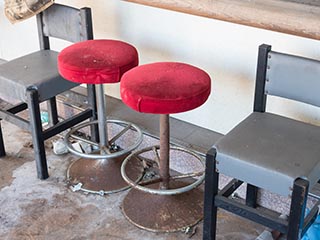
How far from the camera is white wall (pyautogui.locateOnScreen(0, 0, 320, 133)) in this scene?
264 centimetres

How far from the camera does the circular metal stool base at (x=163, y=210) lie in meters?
2.56

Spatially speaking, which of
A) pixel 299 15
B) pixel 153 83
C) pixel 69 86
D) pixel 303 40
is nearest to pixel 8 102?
pixel 69 86

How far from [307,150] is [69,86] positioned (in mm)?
1370

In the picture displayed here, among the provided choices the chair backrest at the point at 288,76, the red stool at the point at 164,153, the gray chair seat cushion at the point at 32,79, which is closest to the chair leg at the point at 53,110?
the gray chair seat cushion at the point at 32,79

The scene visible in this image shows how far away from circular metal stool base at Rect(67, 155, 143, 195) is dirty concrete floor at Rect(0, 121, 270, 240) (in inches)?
1.7

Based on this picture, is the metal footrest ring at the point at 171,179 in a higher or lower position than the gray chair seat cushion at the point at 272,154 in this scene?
lower

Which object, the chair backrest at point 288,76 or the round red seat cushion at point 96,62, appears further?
the round red seat cushion at point 96,62

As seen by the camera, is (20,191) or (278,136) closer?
(278,136)

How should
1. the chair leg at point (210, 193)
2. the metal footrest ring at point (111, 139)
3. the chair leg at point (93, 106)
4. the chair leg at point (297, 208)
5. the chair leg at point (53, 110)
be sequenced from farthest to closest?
the chair leg at point (53, 110), the chair leg at point (93, 106), the metal footrest ring at point (111, 139), the chair leg at point (210, 193), the chair leg at point (297, 208)

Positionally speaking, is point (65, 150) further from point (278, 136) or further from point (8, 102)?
point (278, 136)

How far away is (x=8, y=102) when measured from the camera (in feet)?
12.6

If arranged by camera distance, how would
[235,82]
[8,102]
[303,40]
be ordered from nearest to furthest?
1. [303,40]
2. [235,82]
3. [8,102]

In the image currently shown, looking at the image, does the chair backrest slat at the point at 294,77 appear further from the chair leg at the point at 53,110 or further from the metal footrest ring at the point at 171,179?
the chair leg at the point at 53,110

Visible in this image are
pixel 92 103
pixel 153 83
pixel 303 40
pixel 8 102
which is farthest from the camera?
pixel 8 102
